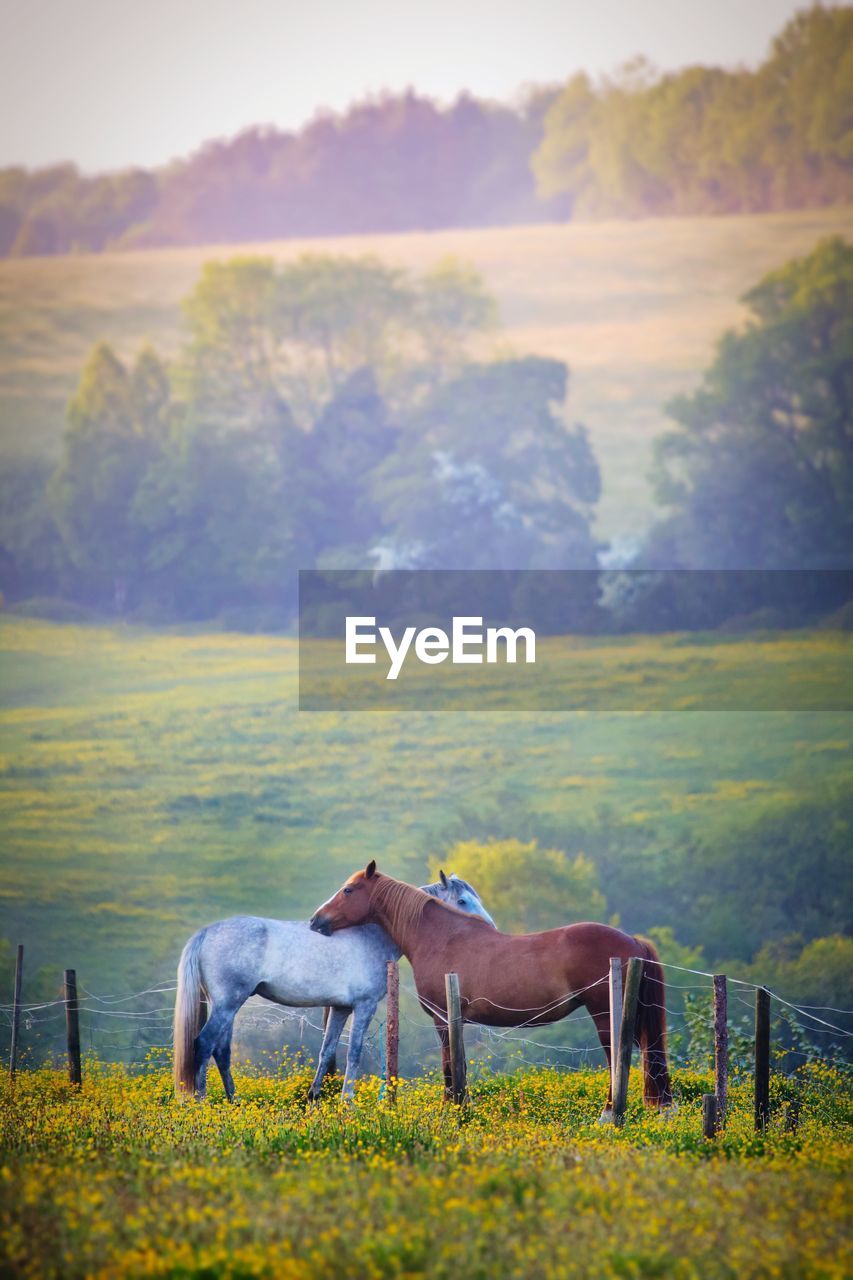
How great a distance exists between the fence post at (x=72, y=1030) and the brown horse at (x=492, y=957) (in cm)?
288

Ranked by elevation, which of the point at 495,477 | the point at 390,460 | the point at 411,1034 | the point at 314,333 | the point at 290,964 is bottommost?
the point at 411,1034

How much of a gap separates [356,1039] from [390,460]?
31299mm

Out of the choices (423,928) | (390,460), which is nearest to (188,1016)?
(423,928)

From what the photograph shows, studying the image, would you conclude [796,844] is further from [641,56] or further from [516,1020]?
[641,56]

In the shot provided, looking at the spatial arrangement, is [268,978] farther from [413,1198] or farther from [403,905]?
[413,1198]

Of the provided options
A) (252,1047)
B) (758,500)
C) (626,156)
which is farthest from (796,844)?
(626,156)

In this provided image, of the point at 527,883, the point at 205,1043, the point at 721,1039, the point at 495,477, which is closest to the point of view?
the point at 721,1039

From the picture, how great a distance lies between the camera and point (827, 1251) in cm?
736

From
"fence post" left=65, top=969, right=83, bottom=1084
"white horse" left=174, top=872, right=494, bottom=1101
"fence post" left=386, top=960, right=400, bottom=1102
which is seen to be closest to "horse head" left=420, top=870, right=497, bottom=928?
"white horse" left=174, top=872, right=494, bottom=1101

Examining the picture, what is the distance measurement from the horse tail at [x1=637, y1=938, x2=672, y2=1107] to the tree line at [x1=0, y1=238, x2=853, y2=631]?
2741 cm

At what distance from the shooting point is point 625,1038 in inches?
445

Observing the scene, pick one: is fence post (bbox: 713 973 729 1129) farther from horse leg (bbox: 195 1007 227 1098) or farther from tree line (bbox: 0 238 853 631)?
tree line (bbox: 0 238 853 631)

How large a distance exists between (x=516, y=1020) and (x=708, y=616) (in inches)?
1067

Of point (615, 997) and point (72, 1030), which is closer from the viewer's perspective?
point (615, 997)
